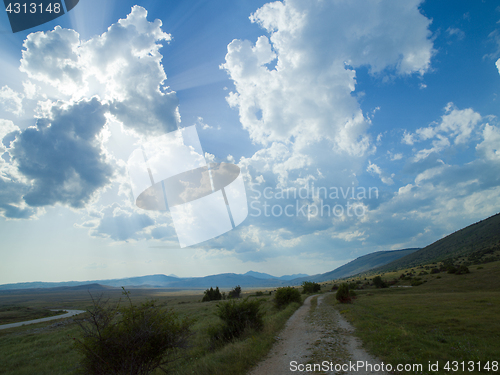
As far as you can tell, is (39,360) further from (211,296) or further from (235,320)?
(211,296)

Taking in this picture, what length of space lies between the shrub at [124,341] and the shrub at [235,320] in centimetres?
560

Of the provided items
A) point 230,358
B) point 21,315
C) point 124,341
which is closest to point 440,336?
point 230,358

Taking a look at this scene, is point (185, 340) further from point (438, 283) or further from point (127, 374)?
point (438, 283)

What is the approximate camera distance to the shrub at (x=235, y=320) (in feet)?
42.2

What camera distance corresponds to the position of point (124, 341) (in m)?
6.92

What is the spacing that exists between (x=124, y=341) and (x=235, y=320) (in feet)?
25.5

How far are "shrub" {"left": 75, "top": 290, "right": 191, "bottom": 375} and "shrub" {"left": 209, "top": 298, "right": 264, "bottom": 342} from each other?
5.60m

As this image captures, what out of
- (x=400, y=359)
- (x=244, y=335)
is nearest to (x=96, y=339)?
(x=244, y=335)

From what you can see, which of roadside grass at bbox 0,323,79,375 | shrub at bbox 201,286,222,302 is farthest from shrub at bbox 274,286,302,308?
shrub at bbox 201,286,222,302

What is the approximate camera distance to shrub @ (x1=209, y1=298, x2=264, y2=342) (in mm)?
12875

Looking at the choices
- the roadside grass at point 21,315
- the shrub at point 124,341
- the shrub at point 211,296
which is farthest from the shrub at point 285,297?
the roadside grass at point 21,315

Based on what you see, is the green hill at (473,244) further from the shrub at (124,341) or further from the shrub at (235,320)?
the shrub at (124,341)

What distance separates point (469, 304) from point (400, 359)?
16.5 meters

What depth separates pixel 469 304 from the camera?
1820 cm
